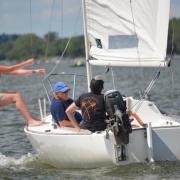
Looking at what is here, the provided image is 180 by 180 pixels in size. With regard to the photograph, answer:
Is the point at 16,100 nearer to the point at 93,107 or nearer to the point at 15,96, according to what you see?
the point at 15,96

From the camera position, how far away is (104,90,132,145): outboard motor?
11227mm

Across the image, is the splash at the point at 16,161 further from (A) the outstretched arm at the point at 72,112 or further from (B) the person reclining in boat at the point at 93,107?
(B) the person reclining in boat at the point at 93,107

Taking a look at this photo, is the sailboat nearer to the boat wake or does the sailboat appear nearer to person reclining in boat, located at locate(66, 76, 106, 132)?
person reclining in boat, located at locate(66, 76, 106, 132)

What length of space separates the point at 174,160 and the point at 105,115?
4.63 ft

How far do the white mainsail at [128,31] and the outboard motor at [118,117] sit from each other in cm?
203

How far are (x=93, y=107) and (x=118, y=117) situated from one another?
0.65 m

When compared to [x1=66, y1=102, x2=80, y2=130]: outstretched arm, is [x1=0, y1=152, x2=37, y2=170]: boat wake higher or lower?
lower

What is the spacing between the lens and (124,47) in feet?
45.2

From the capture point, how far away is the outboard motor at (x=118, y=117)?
1123cm

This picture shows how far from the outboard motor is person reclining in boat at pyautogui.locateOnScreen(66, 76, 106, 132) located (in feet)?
0.63

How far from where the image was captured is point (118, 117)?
37.2 ft

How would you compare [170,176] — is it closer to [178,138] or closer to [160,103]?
[178,138]

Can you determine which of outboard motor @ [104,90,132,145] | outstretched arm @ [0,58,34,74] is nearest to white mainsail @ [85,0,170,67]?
outboard motor @ [104,90,132,145]

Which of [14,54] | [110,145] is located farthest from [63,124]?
[14,54]
